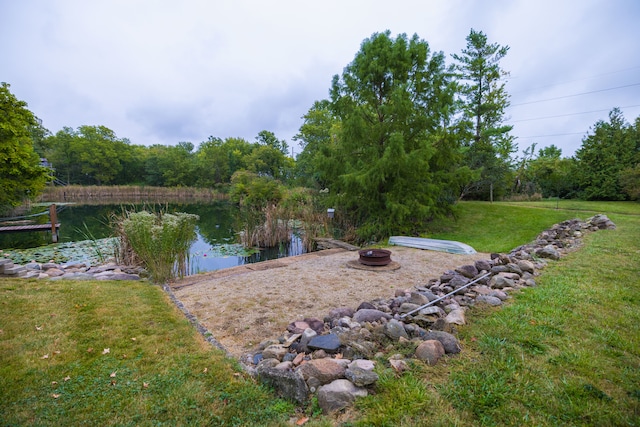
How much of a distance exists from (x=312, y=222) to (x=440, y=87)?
609 centimetres

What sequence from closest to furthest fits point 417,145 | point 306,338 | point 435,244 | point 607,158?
1. point 306,338
2. point 435,244
3. point 417,145
4. point 607,158

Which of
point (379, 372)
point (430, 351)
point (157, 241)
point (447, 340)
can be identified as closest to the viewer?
point (379, 372)

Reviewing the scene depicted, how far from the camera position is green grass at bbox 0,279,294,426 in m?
1.62

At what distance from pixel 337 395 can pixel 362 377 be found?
0.61 ft

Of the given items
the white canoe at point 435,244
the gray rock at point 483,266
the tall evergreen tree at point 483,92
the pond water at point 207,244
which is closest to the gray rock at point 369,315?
the gray rock at point 483,266

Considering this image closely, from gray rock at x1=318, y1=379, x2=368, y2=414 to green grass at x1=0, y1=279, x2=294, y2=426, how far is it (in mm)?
230

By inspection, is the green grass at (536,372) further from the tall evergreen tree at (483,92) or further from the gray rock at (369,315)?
the tall evergreen tree at (483,92)

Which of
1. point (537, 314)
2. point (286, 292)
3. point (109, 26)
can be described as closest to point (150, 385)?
point (286, 292)

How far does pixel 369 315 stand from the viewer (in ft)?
9.07

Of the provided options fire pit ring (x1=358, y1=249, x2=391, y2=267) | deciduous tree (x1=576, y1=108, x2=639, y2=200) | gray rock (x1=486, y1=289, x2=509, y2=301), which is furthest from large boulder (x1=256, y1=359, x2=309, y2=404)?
deciduous tree (x1=576, y1=108, x2=639, y2=200)

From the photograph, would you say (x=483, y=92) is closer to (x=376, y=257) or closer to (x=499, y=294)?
(x=376, y=257)

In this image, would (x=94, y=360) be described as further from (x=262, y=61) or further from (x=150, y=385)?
(x=262, y=61)

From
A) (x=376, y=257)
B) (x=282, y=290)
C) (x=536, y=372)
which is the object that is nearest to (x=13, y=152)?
(x=282, y=290)

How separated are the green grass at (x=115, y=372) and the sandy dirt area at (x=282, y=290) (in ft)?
1.35
